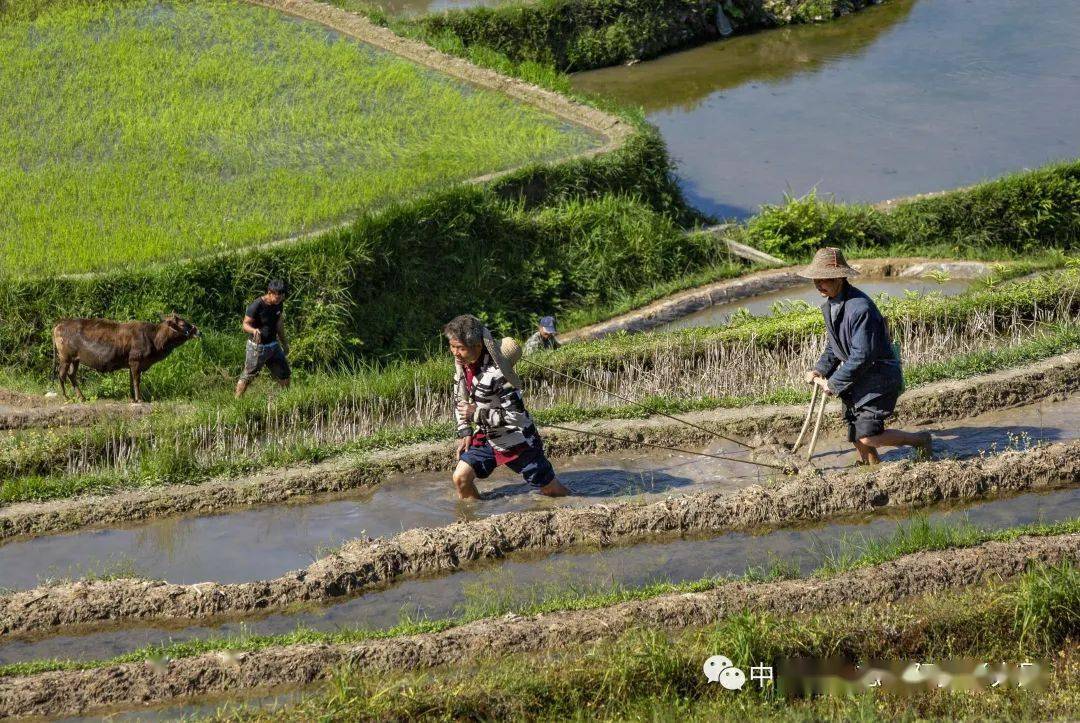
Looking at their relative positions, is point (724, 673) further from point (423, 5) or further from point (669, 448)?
point (423, 5)

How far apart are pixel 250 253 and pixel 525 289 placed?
2739mm

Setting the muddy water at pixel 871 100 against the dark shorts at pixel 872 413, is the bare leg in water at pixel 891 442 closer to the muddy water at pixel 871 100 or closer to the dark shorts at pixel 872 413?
the dark shorts at pixel 872 413

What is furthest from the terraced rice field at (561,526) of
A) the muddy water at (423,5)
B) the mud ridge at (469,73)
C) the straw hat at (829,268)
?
the muddy water at (423,5)

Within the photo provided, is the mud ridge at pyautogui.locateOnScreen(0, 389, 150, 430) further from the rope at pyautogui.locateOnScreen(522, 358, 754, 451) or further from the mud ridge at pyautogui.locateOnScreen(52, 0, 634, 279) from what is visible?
the mud ridge at pyautogui.locateOnScreen(52, 0, 634, 279)

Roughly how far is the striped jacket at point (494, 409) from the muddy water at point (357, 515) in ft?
1.88

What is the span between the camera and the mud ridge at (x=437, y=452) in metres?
8.41

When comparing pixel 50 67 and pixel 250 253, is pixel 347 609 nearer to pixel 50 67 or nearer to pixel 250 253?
pixel 250 253

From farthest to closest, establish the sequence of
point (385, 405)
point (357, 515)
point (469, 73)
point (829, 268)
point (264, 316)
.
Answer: point (469, 73), point (264, 316), point (385, 405), point (357, 515), point (829, 268)

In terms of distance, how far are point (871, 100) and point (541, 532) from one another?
12920 mm

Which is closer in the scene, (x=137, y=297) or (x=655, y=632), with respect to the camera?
(x=655, y=632)

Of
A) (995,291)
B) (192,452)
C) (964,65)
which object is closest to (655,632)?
(192,452)

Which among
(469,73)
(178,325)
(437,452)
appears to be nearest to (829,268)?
(437,452)

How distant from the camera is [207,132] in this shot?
14969 mm

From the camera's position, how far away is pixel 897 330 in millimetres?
10477
